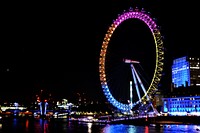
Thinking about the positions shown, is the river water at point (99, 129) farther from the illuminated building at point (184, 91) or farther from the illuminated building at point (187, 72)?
the illuminated building at point (187, 72)

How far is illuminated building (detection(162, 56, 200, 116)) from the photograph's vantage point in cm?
6450

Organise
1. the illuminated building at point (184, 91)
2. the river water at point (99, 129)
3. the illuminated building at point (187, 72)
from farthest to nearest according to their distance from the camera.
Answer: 1. the illuminated building at point (187, 72)
2. the illuminated building at point (184, 91)
3. the river water at point (99, 129)

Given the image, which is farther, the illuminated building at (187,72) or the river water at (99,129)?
the illuminated building at (187,72)

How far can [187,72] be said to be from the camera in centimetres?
8481

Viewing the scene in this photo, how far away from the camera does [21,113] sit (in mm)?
100500

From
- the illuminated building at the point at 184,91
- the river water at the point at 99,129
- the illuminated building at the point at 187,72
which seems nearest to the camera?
the river water at the point at 99,129

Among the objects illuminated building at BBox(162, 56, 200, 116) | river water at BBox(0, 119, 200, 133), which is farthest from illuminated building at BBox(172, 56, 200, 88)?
river water at BBox(0, 119, 200, 133)

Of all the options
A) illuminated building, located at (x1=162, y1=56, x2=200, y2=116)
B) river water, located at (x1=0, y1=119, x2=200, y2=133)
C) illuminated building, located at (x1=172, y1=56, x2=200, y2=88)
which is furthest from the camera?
illuminated building, located at (x1=172, y1=56, x2=200, y2=88)

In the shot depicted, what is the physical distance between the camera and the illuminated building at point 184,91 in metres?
64.5

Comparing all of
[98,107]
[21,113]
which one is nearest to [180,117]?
[98,107]

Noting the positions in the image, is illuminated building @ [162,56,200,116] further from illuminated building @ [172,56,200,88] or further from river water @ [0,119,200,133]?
river water @ [0,119,200,133]

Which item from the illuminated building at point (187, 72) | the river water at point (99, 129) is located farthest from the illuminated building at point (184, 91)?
the river water at point (99, 129)

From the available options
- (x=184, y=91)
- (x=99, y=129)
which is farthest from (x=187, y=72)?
(x=99, y=129)

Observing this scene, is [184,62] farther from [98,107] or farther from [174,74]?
[98,107]
